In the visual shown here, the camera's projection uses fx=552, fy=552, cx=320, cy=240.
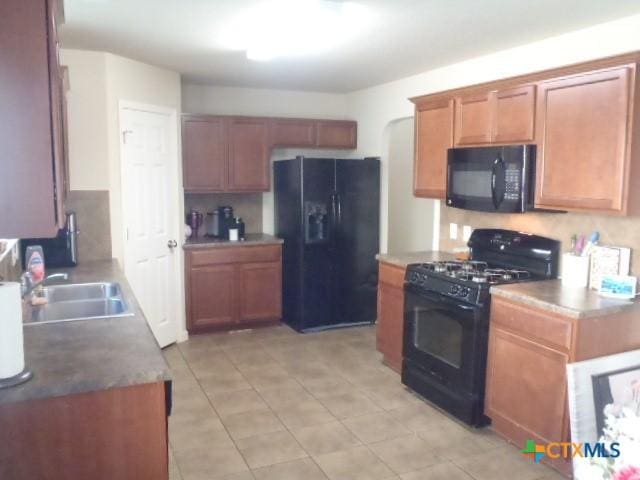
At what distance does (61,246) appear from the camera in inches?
150

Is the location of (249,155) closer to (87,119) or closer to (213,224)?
(213,224)

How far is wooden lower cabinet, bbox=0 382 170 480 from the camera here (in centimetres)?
167

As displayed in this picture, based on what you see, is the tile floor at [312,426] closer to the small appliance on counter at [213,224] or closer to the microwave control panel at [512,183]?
the small appliance on counter at [213,224]

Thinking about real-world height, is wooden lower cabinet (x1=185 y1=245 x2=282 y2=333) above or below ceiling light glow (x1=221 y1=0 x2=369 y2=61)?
below

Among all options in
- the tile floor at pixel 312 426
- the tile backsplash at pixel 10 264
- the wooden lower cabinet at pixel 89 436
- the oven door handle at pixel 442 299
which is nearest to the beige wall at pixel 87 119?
the tile backsplash at pixel 10 264

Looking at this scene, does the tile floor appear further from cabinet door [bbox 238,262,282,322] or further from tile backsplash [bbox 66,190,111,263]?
tile backsplash [bbox 66,190,111,263]

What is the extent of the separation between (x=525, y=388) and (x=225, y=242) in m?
3.05

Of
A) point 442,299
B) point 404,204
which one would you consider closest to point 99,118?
point 442,299

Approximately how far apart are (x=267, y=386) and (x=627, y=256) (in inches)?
95.2

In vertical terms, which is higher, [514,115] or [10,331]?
[514,115]

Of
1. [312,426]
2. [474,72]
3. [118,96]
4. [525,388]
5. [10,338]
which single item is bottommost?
[312,426]

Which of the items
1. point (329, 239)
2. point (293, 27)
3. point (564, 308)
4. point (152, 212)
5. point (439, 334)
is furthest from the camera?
point (329, 239)

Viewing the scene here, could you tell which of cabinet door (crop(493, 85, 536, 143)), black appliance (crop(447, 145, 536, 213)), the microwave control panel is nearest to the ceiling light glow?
cabinet door (crop(493, 85, 536, 143))

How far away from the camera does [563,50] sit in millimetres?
3352
